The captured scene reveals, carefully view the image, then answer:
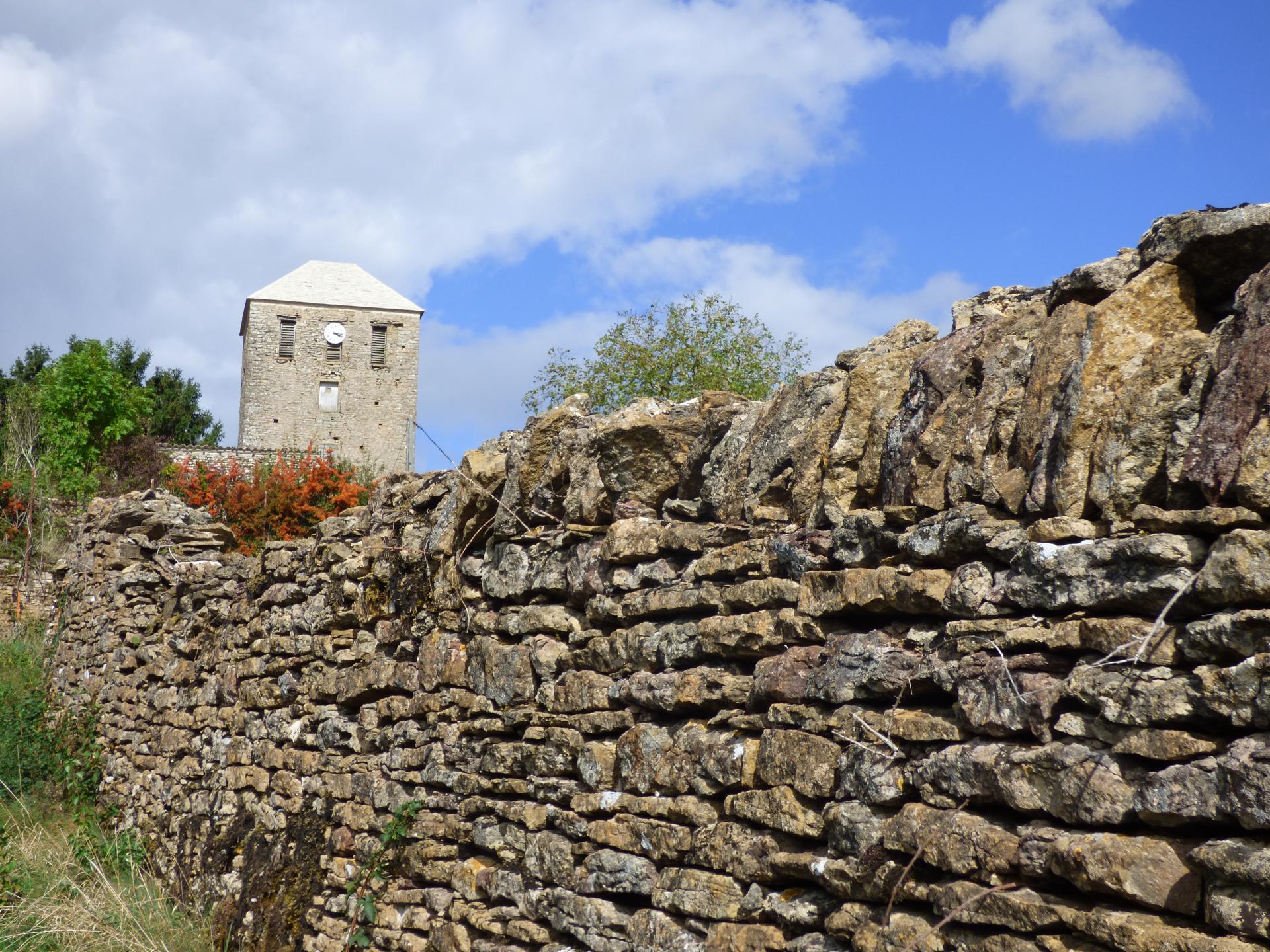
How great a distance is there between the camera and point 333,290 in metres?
45.2

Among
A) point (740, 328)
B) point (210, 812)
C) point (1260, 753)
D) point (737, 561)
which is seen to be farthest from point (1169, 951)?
point (740, 328)

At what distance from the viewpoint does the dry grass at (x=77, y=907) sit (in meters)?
6.11

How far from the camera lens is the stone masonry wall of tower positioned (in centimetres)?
4288

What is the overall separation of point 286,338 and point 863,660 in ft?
143

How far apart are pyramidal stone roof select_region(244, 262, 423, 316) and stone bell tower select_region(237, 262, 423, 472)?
5 centimetres

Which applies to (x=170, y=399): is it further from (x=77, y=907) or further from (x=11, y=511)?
(x=77, y=907)

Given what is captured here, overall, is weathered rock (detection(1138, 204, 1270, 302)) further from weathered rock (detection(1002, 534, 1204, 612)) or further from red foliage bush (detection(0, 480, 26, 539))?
red foliage bush (detection(0, 480, 26, 539))

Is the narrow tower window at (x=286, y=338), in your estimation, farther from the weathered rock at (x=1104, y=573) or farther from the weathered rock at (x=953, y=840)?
the weathered rock at (x=1104, y=573)

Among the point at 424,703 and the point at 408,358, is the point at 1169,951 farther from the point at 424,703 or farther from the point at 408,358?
the point at 408,358

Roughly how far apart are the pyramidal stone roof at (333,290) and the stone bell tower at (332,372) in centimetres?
5

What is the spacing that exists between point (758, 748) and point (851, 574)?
0.62m

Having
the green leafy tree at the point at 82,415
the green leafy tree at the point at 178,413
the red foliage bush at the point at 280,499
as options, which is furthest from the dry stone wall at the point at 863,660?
the green leafy tree at the point at 178,413

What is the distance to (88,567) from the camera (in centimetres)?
1108

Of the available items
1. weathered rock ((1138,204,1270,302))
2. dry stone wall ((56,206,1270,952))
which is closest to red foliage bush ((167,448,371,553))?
dry stone wall ((56,206,1270,952))
